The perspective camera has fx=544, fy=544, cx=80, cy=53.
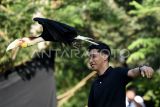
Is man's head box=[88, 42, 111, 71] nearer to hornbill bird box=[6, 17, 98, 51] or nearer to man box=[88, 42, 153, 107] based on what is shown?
man box=[88, 42, 153, 107]

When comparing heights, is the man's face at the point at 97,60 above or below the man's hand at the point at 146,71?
above

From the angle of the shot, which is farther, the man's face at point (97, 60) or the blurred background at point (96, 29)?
the blurred background at point (96, 29)

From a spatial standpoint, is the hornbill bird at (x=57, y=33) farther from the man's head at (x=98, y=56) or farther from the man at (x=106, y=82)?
the man at (x=106, y=82)

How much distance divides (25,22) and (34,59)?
137 centimetres

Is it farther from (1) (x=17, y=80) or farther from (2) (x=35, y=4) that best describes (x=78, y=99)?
(1) (x=17, y=80)

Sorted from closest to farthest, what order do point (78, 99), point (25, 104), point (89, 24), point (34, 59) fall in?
point (25, 104) < point (34, 59) < point (89, 24) < point (78, 99)

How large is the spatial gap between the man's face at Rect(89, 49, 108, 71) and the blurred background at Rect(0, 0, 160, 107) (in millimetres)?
4816

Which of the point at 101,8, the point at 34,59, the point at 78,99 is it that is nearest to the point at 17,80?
the point at 34,59

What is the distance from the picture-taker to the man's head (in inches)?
220

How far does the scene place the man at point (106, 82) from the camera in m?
5.48

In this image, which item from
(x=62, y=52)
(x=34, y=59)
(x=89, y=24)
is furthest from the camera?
(x=89, y=24)

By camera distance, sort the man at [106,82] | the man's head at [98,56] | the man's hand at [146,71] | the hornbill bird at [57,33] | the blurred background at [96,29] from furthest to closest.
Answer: the blurred background at [96,29], the hornbill bird at [57,33], the man's head at [98,56], the man at [106,82], the man's hand at [146,71]

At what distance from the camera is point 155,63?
1241 cm

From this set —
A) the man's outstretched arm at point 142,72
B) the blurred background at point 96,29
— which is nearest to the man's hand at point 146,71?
the man's outstretched arm at point 142,72
